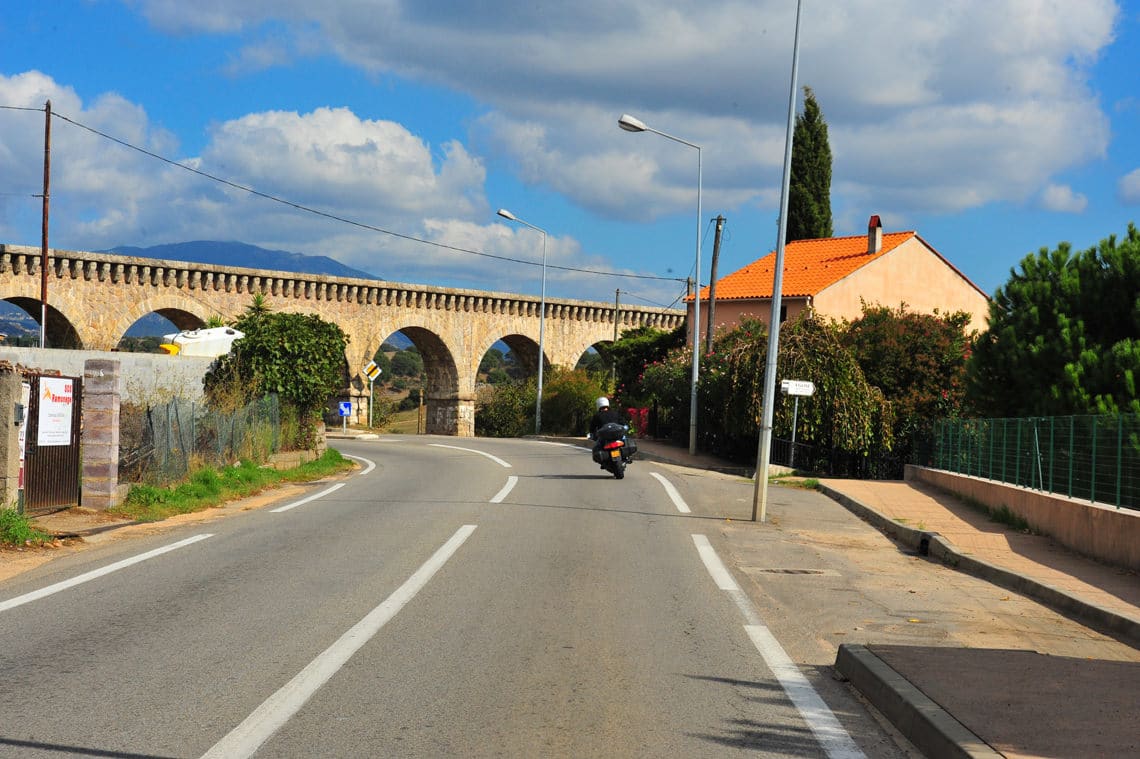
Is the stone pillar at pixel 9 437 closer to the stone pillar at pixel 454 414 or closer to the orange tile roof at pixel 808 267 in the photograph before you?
the orange tile roof at pixel 808 267

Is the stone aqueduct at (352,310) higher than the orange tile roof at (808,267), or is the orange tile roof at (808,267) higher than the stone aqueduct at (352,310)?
the orange tile roof at (808,267)

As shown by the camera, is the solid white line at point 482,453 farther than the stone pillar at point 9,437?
Yes

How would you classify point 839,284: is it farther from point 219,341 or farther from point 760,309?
point 219,341

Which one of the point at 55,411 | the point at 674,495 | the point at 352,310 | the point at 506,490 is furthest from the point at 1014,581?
the point at 352,310

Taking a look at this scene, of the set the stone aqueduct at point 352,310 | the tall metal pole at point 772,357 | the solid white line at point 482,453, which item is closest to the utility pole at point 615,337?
the stone aqueduct at point 352,310

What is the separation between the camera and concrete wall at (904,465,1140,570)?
42.8ft

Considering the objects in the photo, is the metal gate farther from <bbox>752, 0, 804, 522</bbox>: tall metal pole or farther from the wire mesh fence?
<bbox>752, 0, 804, 522</bbox>: tall metal pole

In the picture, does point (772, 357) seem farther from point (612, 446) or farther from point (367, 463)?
point (367, 463)

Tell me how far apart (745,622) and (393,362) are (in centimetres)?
15278

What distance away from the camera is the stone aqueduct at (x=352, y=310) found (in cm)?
4922

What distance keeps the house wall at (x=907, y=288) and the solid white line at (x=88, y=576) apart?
39742 millimetres

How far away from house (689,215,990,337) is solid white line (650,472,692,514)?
2636cm

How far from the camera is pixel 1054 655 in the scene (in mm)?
8227

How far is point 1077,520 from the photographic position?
48.5 feet
